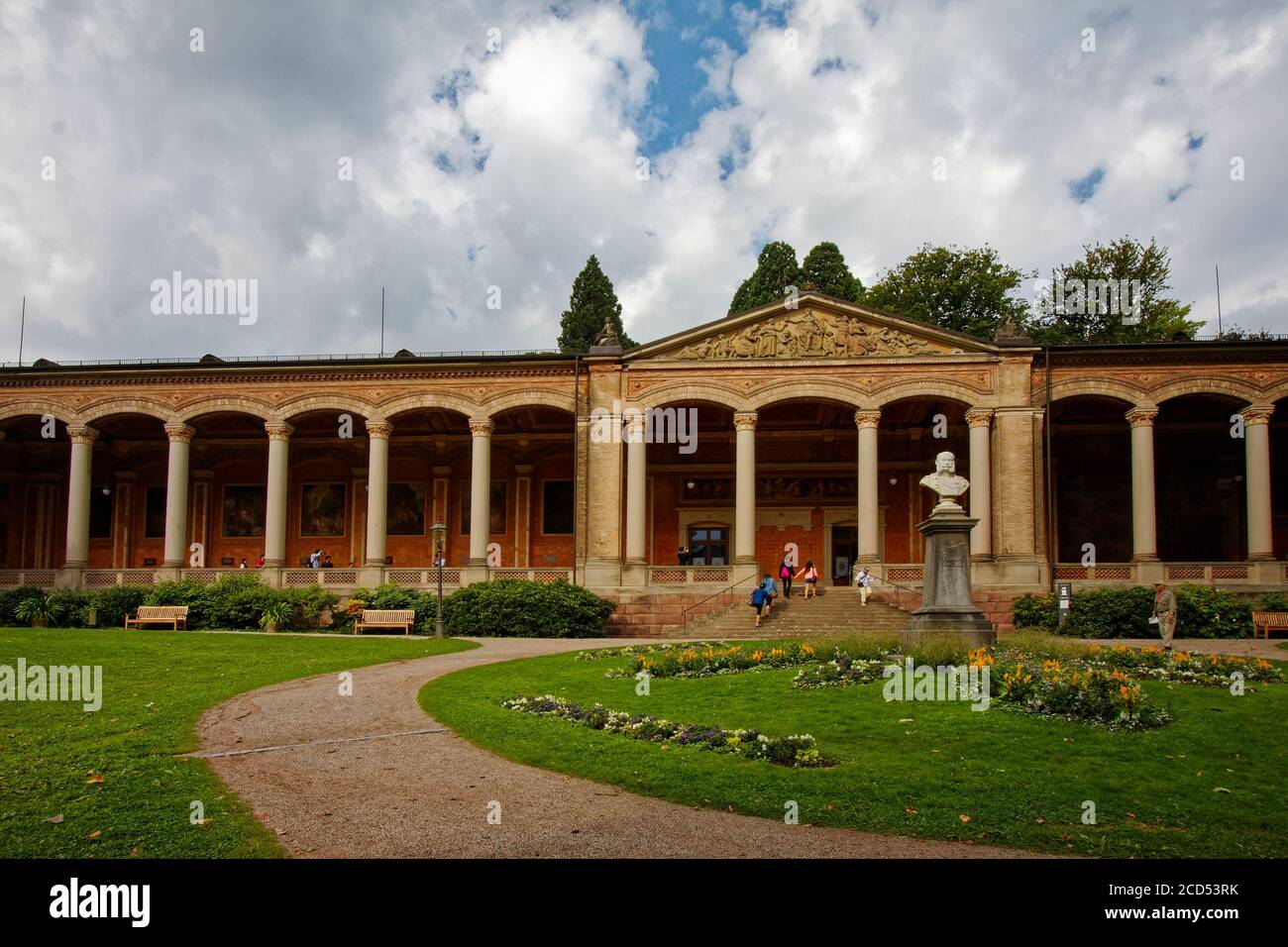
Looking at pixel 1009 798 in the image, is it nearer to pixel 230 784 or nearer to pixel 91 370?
pixel 230 784

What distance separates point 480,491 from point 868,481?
1404cm

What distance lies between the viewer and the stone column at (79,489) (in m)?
36.0

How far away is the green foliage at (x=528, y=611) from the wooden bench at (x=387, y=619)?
123 centimetres

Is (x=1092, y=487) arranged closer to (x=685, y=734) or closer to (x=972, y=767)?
(x=972, y=767)

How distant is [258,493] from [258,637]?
18.5 meters

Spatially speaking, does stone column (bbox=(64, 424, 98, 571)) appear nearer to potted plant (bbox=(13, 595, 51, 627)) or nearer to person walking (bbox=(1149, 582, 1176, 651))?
potted plant (bbox=(13, 595, 51, 627))

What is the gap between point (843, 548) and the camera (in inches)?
1524

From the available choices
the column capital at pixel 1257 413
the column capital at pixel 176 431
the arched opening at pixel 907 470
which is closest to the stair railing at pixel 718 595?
the arched opening at pixel 907 470

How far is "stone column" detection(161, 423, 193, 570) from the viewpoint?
3538 cm

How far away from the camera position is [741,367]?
112 feet

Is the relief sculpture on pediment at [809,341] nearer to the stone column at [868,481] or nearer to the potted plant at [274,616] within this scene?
the stone column at [868,481]

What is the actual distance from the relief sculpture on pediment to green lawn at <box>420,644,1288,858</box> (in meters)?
21.3

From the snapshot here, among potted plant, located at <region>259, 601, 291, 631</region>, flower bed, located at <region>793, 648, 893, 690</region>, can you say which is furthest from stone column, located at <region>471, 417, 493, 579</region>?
flower bed, located at <region>793, 648, 893, 690</region>

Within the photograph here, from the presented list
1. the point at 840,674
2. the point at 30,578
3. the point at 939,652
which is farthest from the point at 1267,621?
the point at 30,578
